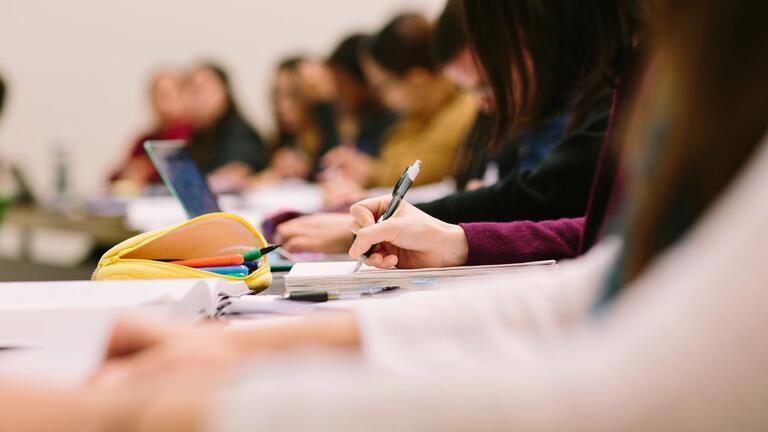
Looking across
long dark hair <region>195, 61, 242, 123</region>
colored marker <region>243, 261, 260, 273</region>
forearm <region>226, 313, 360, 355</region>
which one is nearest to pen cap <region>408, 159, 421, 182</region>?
colored marker <region>243, 261, 260, 273</region>

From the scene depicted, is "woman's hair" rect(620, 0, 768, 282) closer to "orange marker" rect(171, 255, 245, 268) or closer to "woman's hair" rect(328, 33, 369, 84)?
"orange marker" rect(171, 255, 245, 268)

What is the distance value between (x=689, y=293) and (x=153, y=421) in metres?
0.19

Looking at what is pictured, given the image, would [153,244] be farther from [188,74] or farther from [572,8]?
[188,74]

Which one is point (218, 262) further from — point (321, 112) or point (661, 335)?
point (321, 112)

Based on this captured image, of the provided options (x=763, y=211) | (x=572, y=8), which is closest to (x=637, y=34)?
(x=572, y=8)

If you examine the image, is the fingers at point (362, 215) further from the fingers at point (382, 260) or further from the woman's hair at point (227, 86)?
the woman's hair at point (227, 86)

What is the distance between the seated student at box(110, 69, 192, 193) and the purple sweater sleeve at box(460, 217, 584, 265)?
3.30 meters

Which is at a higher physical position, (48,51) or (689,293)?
(48,51)

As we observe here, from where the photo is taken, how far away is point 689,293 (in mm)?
260

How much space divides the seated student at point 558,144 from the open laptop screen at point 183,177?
0.14 meters

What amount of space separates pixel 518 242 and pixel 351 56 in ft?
9.11

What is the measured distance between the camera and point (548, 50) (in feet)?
3.69

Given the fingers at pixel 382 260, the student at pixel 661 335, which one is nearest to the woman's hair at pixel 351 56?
the fingers at pixel 382 260


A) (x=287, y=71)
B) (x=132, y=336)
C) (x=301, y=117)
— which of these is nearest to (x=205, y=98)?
(x=287, y=71)
